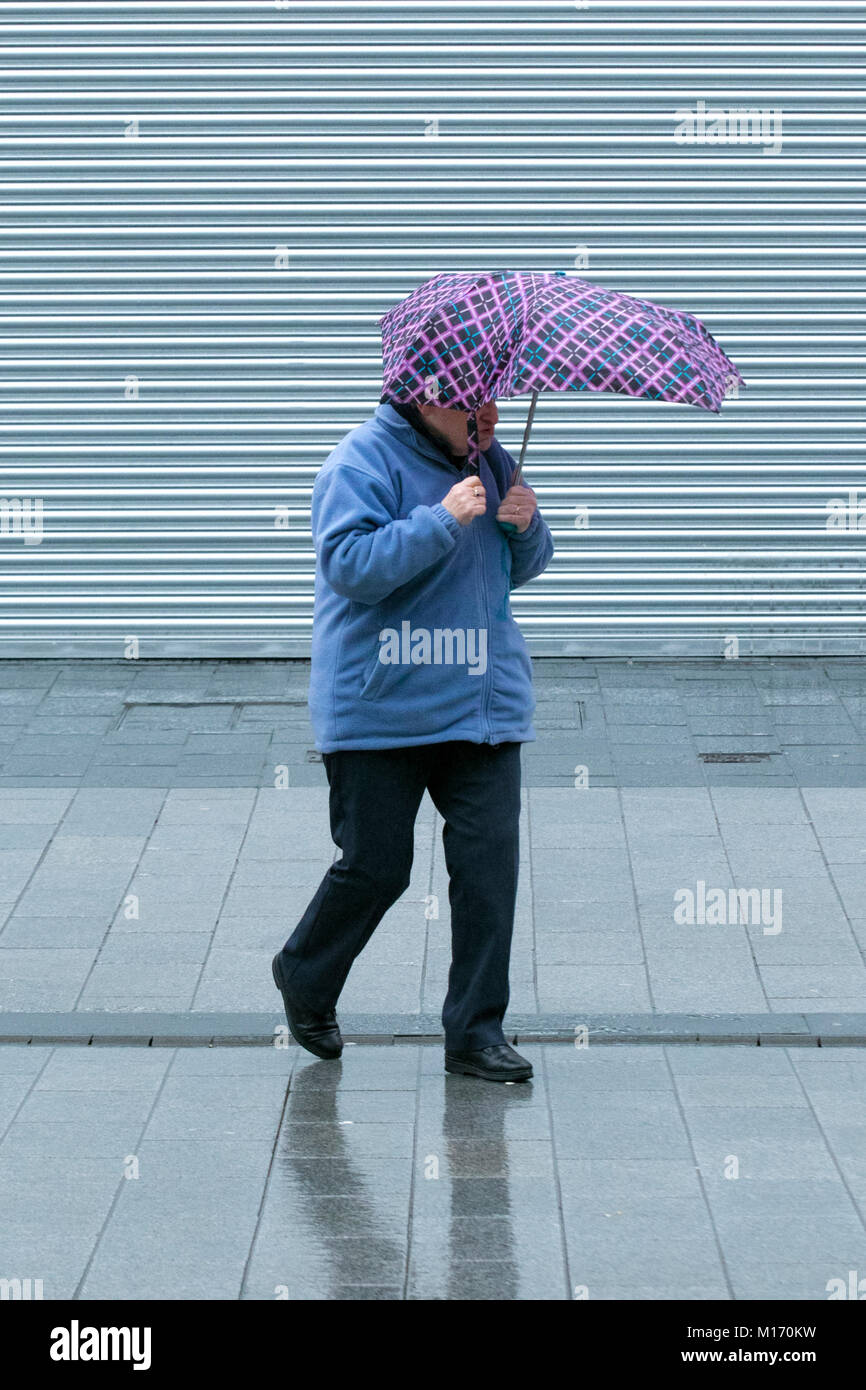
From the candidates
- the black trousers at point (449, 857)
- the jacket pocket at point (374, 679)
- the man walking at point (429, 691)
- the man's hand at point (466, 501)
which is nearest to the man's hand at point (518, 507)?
the man walking at point (429, 691)

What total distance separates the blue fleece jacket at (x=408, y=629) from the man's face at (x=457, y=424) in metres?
0.04

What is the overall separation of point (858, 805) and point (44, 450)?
4.40 metres

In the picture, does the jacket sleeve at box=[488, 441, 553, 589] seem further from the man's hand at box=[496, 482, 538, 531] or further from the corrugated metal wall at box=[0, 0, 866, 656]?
the corrugated metal wall at box=[0, 0, 866, 656]

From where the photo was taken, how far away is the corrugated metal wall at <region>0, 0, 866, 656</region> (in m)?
9.31

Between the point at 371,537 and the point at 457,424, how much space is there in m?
0.38

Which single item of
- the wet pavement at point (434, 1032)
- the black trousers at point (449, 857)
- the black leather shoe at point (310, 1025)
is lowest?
the wet pavement at point (434, 1032)

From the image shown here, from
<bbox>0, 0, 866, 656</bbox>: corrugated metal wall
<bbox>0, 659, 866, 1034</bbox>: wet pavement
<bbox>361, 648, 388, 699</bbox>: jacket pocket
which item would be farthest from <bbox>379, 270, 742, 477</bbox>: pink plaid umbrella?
<bbox>0, 0, 866, 656</bbox>: corrugated metal wall

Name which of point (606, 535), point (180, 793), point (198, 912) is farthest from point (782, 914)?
point (606, 535)

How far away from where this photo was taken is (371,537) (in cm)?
439

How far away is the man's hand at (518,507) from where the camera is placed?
4582mm

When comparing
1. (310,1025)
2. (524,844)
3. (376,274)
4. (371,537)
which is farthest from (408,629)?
(376,274)

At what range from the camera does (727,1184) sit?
421 centimetres

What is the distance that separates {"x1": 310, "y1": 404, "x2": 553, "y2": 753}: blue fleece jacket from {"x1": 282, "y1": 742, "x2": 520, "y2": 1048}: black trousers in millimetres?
83

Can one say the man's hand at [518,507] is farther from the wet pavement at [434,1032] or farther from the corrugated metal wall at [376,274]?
the corrugated metal wall at [376,274]
